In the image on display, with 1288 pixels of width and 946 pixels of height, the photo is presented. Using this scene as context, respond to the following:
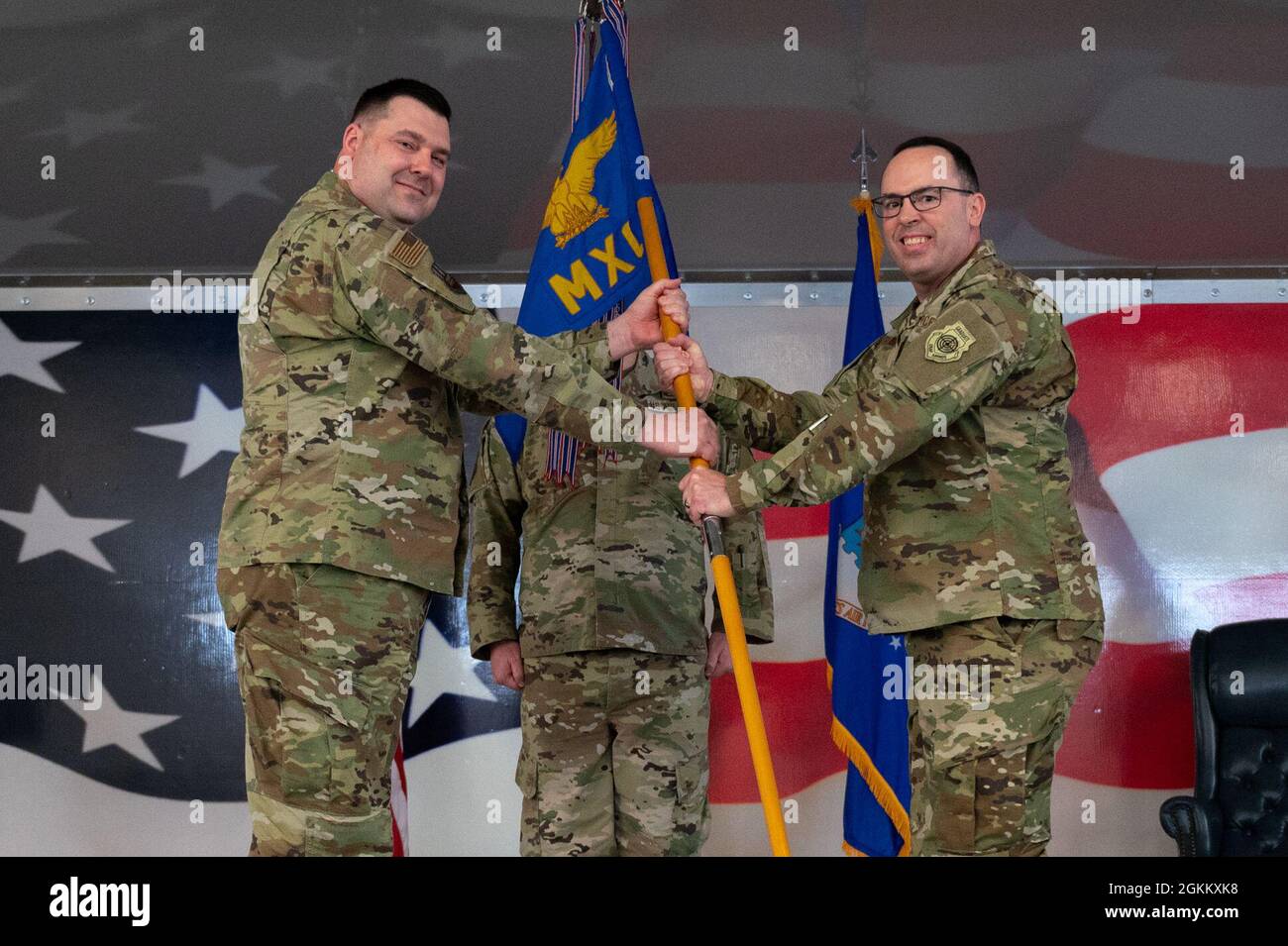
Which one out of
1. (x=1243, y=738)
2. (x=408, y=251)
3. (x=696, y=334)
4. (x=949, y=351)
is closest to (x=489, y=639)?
(x=408, y=251)

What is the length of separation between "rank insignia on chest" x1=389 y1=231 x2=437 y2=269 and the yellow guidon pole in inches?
27.5

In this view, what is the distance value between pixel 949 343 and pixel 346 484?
1251 mm

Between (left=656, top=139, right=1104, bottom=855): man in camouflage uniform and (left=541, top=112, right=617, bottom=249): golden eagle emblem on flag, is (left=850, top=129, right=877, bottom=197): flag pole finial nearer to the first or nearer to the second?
(left=541, top=112, right=617, bottom=249): golden eagle emblem on flag

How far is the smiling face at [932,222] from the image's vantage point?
2.88 metres

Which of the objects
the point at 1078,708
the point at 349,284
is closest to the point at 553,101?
the point at 349,284

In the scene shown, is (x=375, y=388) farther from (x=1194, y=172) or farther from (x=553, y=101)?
(x=1194, y=172)

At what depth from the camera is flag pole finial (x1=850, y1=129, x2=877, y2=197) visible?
4016 mm

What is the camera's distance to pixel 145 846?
13.9 ft

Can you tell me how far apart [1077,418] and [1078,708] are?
0.98m

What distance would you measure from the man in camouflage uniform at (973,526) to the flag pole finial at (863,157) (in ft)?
4.11

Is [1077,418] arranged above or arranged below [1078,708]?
above

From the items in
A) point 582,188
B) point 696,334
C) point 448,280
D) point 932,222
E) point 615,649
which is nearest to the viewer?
point 448,280

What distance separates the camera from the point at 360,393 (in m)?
2.58

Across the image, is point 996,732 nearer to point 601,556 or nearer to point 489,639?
point 601,556
